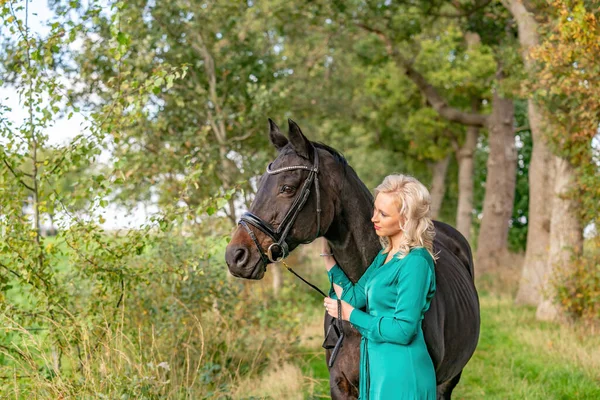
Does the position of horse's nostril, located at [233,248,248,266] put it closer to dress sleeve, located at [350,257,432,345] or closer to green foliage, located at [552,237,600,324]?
dress sleeve, located at [350,257,432,345]

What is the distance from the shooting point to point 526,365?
297 inches

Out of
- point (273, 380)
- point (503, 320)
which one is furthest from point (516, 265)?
point (273, 380)

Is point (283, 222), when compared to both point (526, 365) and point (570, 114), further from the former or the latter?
point (570, 114)

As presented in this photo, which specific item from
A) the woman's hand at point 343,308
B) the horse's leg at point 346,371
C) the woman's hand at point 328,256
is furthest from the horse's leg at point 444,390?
the woman's hand at point 343,308

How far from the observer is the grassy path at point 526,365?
20.8ft

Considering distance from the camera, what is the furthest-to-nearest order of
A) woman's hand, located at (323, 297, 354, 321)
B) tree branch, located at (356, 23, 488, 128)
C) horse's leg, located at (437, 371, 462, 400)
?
1. tree branch, located at (356, 23, 488, 128)
2. horse's leg, located at (437, 371, 462, 400)
3. woman's hand, located at (323, 297, 354, 321)

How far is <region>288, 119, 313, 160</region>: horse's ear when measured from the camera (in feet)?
10.9

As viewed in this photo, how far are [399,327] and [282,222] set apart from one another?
80cm

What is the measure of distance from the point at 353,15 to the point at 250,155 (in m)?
4.87

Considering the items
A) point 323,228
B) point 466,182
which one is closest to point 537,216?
point 466,182

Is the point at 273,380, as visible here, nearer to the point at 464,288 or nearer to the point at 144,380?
the point at 144,380

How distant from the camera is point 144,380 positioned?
4.45 m

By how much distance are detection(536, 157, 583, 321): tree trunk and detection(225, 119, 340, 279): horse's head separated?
288 inches

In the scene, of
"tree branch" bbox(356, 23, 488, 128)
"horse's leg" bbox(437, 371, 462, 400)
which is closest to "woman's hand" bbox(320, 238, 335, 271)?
"horse's leg" bbox(437, 371, 462, 400)
